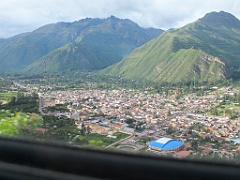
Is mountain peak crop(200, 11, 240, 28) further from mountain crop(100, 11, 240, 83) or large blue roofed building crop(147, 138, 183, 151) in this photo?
large blue roofed building crop(147, 138, 183, 151)

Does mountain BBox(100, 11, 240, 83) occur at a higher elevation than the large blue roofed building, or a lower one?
higher

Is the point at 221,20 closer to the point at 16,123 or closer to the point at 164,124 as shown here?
the point at 164,124

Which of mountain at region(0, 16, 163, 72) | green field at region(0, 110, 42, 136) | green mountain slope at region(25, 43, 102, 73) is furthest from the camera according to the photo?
mountain at region(0, 16, 163, 72)

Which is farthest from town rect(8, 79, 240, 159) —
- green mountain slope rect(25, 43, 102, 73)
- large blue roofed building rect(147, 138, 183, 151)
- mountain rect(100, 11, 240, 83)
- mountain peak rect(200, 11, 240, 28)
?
mountain peak rect(200, 11, 240, 28)

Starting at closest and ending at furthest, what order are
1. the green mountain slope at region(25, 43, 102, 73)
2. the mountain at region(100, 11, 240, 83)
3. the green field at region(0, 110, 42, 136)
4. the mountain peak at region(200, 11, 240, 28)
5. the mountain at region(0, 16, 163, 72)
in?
the green field at region(0, 110, 42, 136) → the mountain at region(100, 11, 240, 83) → the green mountain slope at region(25, 43, 102, 73) → the mountain at region(0, 16, 163, 72) → the mountain peak at region(200, 11, 240, 28)

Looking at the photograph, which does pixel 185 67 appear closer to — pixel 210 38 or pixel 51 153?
pixel 210 38

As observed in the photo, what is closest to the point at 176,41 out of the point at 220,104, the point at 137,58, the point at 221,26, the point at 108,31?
the point at 137,58

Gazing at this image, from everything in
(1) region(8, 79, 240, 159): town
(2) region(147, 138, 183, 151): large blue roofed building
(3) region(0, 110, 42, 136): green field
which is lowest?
(1) region(8, 79, 240, 159): town

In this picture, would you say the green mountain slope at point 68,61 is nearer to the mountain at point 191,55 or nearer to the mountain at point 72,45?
the mountain at point 72,45
